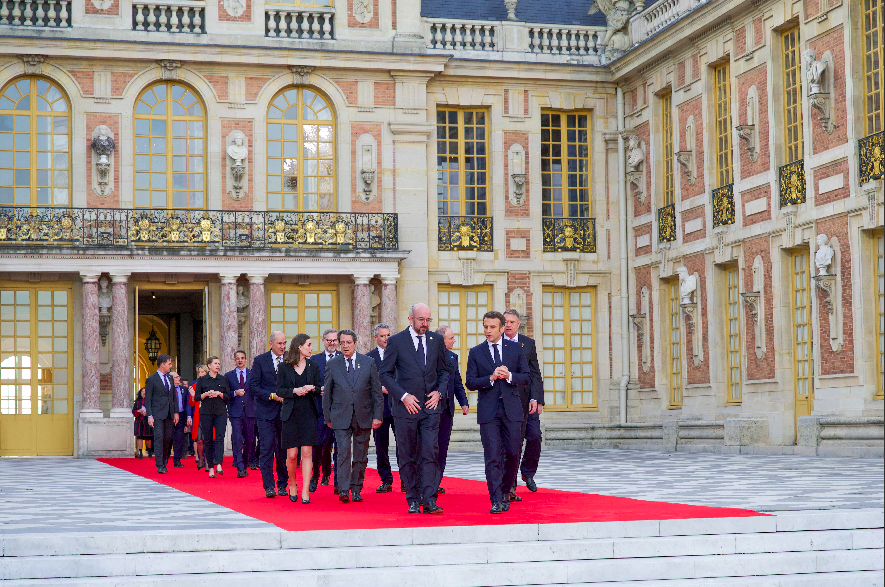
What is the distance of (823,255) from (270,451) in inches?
368

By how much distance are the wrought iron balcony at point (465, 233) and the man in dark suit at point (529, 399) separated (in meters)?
12.8

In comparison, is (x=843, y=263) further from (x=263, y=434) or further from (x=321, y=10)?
(x=321, y=10)

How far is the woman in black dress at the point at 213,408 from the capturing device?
1619 centimetres

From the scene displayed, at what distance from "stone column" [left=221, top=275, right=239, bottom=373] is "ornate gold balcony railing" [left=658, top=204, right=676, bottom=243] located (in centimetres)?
764

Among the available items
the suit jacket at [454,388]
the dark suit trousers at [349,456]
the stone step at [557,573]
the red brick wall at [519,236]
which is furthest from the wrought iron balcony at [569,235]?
the stone step at [557,573]

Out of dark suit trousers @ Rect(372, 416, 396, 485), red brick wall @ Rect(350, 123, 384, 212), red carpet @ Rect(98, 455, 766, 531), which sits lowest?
red carpet @ Rect(98, 455, 766, 531)

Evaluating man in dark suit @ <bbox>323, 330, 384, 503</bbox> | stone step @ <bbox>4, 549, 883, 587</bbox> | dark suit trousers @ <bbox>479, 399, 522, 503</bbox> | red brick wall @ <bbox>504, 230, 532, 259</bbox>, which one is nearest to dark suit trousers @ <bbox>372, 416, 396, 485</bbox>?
man in dark suit @ <bbox>323, 330, 384, 503</bbox>

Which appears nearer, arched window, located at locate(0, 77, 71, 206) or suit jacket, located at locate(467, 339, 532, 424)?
suit jacket, located at locate(467, 339, 532, 424)

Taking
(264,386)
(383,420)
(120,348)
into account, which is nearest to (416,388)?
(383,420)

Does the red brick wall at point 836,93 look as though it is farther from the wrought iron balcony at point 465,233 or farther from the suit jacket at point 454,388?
the suit jacket at point 454,388

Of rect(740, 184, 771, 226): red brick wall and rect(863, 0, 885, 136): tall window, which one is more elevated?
rect(863, 0, 885, 136): tall window

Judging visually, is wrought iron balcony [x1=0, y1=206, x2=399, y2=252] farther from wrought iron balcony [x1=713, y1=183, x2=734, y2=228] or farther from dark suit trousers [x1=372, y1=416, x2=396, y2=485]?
dark suit trousers [x1=372, y1=416, x2=396, y2=485]

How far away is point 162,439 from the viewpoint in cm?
1772

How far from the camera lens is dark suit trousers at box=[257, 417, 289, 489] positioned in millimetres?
12250
